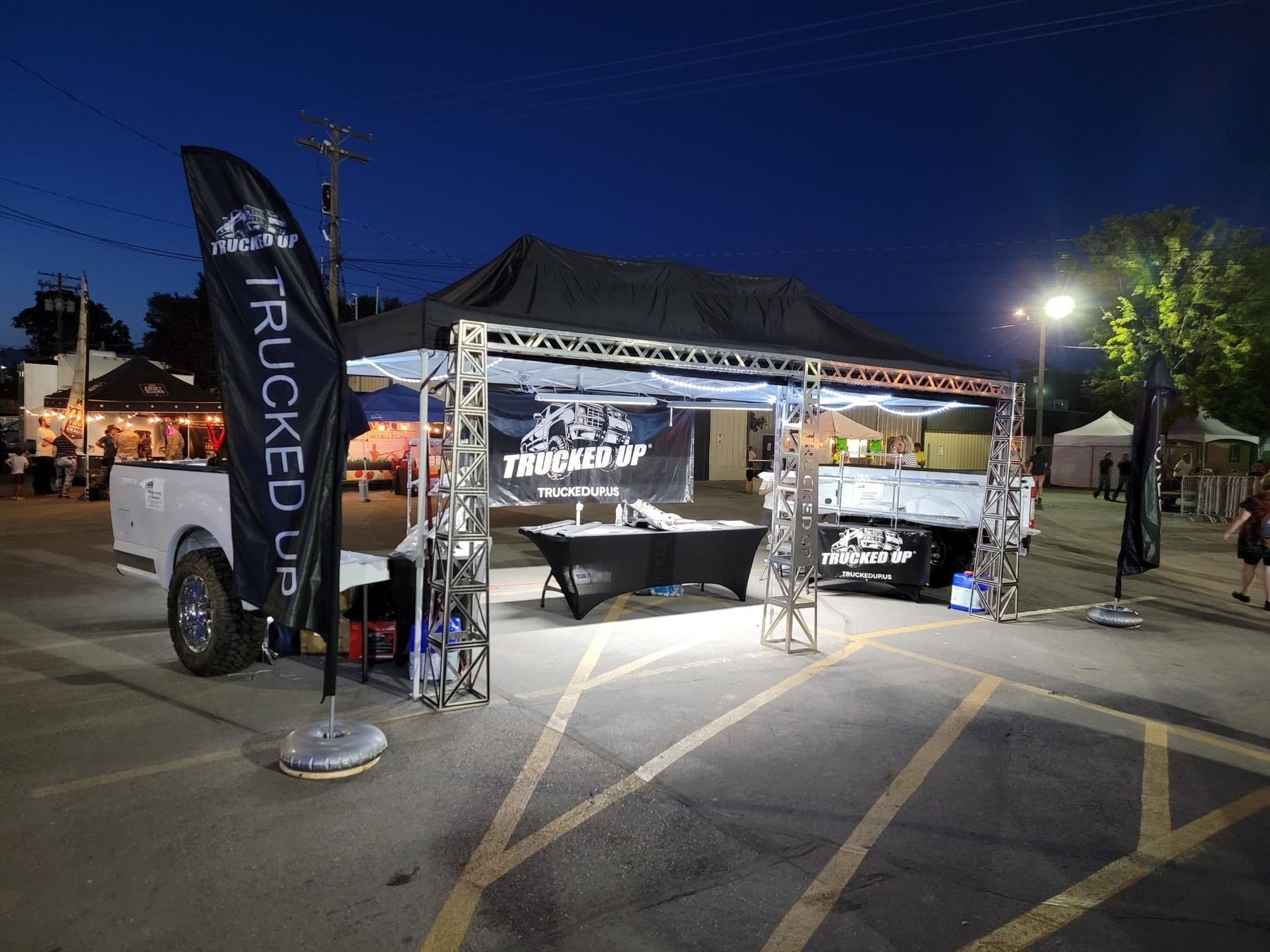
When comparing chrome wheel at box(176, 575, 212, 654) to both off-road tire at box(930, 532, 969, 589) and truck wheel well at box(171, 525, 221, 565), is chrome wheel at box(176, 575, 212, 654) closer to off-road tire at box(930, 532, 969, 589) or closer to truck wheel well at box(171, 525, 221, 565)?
truck wheel well at box(171, 525, 221, 565)

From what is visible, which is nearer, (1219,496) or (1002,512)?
(1002,512)

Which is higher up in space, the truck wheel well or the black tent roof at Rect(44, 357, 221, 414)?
the black tent roof at Rect(44, 357, 221, 414)

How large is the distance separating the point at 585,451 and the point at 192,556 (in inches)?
244

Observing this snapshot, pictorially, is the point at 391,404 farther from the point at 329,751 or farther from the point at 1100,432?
the point at 1100,432

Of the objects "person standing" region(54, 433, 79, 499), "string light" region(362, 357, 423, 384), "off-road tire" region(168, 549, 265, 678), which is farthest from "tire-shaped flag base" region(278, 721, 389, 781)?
"person standing" region(54, 433, 79, 499)

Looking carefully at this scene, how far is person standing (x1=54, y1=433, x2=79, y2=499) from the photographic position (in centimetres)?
2123

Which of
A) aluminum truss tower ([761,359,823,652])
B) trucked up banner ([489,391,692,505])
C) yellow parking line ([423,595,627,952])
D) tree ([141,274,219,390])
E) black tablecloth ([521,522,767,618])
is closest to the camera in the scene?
yellow parking line ([423,595,627,952])

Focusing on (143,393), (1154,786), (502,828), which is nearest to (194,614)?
(502,828)

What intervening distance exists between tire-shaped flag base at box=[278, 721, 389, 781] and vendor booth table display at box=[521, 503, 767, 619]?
11.9ft

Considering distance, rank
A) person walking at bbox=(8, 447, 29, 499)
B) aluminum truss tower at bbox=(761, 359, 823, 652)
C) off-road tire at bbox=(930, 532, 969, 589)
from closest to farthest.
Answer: aluminum truss tower at bbox=(761, 359, 823, 652) → off-road tire at bbox=(930, 532, 969, 589) → person walking at bbox=(8, 447, 29, 499)

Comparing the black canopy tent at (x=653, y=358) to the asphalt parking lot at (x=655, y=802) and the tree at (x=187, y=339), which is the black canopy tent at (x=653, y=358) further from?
the tree at (x=187, y=339)

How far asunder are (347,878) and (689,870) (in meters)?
1.57

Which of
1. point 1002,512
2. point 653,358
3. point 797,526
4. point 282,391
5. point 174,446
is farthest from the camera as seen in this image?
point 174,446

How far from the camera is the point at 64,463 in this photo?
2131cm
